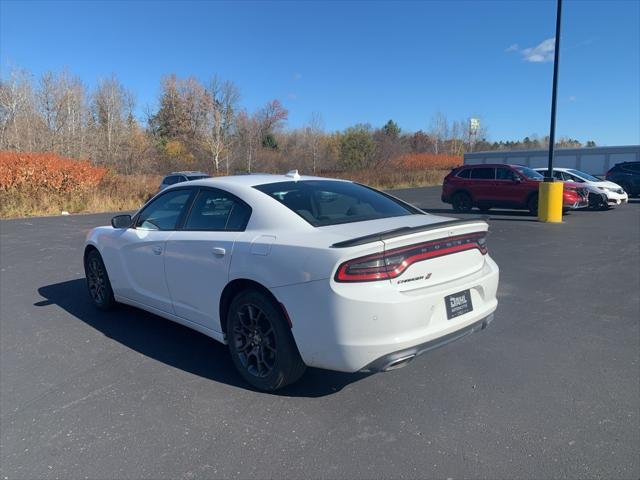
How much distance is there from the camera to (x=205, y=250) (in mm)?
3881

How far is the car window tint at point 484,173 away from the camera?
16.7m

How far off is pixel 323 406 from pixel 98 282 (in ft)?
11.4

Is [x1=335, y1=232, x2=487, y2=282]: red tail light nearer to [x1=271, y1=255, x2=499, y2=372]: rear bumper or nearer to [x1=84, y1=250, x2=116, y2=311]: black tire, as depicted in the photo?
[x1=271, y1=255, x2=499, y2=372]: rear bumper

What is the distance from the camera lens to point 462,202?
17.4 meters

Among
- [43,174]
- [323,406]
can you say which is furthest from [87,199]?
[323,406]

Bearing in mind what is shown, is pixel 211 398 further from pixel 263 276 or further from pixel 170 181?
pixel 170 181

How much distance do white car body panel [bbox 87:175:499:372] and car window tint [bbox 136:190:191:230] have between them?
Result: 16 centimetres

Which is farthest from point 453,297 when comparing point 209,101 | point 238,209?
point 209,101

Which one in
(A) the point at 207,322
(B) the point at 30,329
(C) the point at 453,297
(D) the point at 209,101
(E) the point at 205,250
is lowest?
(B) the point at 30,329

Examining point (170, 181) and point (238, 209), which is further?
point (170, 181)

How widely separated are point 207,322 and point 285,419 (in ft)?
3.75

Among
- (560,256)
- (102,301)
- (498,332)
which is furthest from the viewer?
(560,256)

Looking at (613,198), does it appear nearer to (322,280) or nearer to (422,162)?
(322,280)

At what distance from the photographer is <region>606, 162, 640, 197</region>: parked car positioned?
23.1 metres
